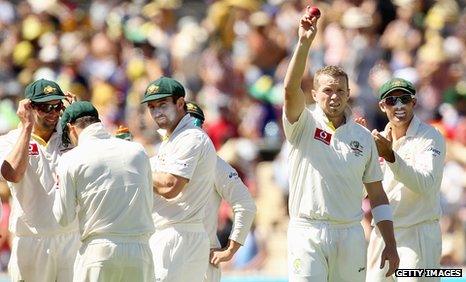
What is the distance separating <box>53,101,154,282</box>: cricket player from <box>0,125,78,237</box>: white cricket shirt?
0.87 m

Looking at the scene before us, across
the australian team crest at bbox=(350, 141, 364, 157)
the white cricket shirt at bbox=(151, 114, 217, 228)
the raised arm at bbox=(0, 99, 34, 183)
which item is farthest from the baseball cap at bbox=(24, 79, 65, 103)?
the australian team crest at bbox=(350, 141, 364, 157)

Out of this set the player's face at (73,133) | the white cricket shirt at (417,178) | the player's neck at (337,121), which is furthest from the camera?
the white cricket shirt at (417,178)

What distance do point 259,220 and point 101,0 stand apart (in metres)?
6.26

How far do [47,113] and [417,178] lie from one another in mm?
2937

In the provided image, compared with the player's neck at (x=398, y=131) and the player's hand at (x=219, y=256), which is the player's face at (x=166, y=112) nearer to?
the player's hand at (x=219, y=256)

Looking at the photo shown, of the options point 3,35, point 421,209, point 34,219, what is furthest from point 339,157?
point 3,35

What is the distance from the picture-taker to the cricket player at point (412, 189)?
11.9 m

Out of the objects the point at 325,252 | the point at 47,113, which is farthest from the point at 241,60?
the point at 325,252

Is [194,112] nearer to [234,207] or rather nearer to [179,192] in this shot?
[234,207]

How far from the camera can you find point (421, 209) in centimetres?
1192

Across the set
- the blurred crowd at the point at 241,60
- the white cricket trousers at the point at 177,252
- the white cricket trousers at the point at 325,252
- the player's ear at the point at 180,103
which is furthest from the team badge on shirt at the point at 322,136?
the blurred crowd at the point at 241,60

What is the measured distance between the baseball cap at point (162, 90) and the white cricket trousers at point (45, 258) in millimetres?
1283

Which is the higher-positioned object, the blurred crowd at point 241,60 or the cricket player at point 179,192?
the blurred crowd at point 241,60

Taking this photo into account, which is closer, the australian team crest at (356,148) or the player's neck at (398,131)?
the australian team crest at (356,148)
